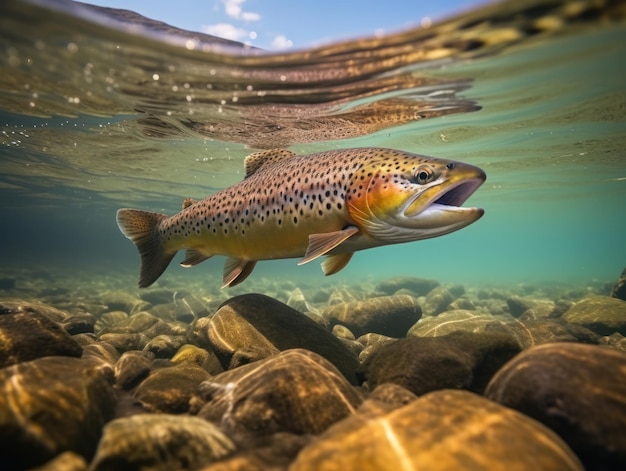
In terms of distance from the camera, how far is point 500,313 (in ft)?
49.6

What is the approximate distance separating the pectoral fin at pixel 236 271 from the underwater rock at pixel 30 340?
2235 millimetres

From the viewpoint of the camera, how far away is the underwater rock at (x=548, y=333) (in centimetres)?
619

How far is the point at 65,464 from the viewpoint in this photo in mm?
2316

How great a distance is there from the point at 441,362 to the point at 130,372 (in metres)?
3.72

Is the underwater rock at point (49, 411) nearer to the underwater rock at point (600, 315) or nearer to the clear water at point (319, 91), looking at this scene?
the clear water at point (319, 91)

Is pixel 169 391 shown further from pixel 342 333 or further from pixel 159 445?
pixel 342 333

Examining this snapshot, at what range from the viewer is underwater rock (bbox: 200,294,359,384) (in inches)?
202

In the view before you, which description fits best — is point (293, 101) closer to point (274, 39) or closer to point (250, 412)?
point (274, 39)

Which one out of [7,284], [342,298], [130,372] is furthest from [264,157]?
[7,284]

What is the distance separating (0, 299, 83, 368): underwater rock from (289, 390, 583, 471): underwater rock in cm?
345

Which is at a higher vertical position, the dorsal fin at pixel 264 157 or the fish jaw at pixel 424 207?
the dorsal fin at pixel 264 157

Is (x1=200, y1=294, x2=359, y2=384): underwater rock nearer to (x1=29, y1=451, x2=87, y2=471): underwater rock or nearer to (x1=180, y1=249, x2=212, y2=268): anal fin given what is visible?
(x1=180, y1=249, x2=212, y2=268): anal fin

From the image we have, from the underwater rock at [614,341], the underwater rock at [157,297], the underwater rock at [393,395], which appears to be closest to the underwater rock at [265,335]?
the underwater rock at [393,395]

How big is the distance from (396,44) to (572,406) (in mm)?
6781
